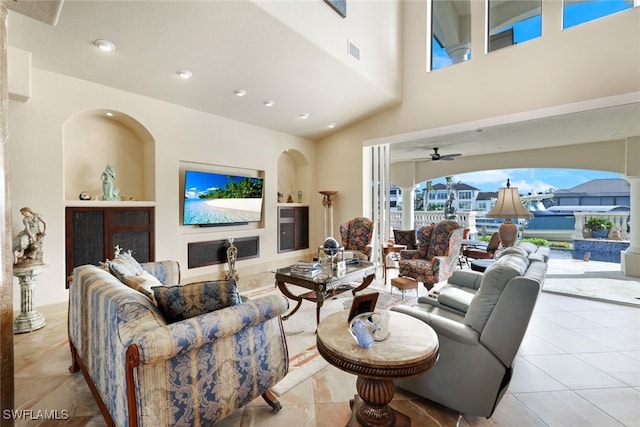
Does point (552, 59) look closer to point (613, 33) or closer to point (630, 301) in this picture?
point (613, 33)

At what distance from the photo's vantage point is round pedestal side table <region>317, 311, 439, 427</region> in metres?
1.33

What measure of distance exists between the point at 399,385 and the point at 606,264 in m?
6.40

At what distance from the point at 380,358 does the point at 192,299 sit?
39.5 inches

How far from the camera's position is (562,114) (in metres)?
3.78

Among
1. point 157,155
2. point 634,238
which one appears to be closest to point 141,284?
point 157,155

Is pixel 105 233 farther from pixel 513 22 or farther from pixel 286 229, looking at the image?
pixel 513 22

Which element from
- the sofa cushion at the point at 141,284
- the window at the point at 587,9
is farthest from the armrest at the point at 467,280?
the window at the point at 587,9

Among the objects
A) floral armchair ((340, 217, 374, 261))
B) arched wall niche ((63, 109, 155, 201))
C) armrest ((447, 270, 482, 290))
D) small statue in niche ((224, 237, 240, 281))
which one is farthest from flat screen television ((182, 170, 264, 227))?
armrest ((447, 270, 482, 290))

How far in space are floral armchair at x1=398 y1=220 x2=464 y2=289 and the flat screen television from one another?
2.86 meters

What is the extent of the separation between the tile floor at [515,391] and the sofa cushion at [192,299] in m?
0.75

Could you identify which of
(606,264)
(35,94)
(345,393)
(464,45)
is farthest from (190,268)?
(606,264)

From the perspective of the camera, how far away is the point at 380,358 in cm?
134

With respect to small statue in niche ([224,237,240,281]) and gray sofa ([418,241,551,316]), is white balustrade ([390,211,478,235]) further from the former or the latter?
gray sofa ([418,241,551,316])

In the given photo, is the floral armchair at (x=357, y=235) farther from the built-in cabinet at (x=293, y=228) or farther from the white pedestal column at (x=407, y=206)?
the white pedestal column at (x=407, y=206)
